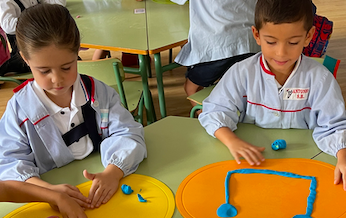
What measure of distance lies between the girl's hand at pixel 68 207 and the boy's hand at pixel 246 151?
0.53 metres

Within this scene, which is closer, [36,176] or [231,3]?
[36,176]

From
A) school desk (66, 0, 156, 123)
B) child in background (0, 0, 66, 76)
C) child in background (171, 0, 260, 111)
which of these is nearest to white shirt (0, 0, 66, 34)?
child in background (0, 0, 66, 76)

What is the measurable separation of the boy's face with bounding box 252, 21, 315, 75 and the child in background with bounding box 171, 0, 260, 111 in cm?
68

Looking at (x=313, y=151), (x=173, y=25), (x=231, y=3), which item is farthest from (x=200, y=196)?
(x=173, y=25)

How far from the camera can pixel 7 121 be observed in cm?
111

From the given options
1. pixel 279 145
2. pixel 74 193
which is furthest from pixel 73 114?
pixel 279 145

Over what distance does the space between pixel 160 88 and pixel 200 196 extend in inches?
52.2

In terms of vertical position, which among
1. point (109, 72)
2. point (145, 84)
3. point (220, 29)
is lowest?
point (145, 84)

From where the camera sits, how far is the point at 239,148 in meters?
1.15

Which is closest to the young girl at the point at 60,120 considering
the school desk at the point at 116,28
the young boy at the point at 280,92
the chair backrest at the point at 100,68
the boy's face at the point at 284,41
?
the young boy at the point at 280,92

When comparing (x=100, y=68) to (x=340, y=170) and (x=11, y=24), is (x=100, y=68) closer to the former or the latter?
(x=11, y=24)

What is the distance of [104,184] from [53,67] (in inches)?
15.9

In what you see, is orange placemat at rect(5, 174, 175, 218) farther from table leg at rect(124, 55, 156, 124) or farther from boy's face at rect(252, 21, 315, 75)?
table leg at rect(124, 55, 156, 124)

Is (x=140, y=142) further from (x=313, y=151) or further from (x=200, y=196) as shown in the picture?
(x=313, y=151)
